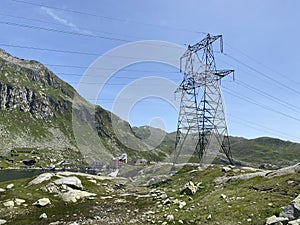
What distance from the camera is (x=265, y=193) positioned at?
2808 cm

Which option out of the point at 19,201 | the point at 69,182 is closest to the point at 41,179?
the point at 69,182

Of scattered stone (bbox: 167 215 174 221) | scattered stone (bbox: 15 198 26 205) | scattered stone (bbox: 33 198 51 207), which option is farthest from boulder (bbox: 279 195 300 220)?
scattered stone (bbox: 15 198 26 205)

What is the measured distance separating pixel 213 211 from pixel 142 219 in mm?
7050

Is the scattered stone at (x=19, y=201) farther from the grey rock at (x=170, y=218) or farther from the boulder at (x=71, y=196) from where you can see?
the grey rock at (x=170, y=218)

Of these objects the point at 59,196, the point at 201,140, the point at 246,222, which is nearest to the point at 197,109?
the point at 201,140

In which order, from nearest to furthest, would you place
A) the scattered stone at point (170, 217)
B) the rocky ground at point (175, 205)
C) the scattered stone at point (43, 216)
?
1. the rocky ground at point (175, 205)
2. the scattered stone at point (170, 217)
3. the scattered stone at point (43, 216)

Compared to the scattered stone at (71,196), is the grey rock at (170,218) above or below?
above

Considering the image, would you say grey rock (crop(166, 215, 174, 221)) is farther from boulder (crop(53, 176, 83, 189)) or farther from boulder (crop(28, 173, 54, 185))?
boulder (crop(28, 173, 54, 185))

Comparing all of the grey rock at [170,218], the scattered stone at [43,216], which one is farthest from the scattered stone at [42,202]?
the grey rock at [170,218]

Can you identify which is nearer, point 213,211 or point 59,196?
point 213,211

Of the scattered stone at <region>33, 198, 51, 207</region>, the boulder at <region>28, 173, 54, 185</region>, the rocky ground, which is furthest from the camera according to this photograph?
the boulder at <region>28, 173, 54, 185</region>

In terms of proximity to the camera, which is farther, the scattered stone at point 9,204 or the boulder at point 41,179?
the boulder at point 41,179

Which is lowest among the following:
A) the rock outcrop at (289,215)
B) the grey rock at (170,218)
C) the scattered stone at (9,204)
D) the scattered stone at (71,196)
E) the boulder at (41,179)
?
the scattered stone at (71,196)

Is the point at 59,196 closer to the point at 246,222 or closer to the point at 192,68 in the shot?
the point at 246,222
